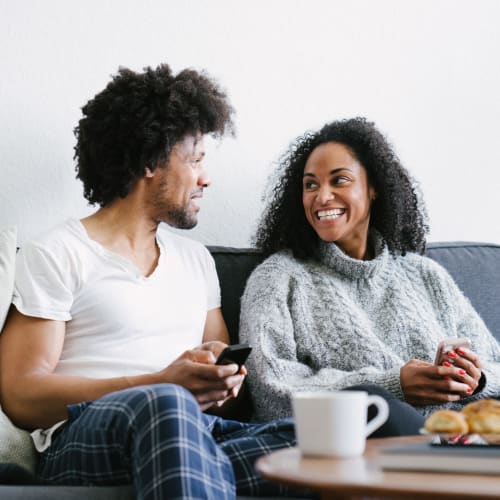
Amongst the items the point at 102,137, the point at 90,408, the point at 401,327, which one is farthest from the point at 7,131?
the point at 401,327

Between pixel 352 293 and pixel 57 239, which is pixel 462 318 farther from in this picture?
pixel 57 239

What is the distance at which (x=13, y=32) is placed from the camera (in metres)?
2.11

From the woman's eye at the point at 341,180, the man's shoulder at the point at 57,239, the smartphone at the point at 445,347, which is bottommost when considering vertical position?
the smartphone at the point at 445,347

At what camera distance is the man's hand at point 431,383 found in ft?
5.79

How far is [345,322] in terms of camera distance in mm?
1952

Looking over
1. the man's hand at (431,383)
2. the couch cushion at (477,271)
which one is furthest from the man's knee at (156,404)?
the couch cushion at (477,271)

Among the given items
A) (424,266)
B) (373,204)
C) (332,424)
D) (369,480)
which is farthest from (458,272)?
(369,480)

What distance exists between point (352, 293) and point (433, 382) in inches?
14.1

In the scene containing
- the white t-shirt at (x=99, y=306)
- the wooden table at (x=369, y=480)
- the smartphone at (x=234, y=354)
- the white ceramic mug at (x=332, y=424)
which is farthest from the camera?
the white t-shirt at (x=99, y=306)

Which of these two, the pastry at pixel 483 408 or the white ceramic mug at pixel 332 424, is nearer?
the white ceramic mug at pixel 332 424

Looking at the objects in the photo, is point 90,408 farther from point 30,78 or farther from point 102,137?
point 30,78

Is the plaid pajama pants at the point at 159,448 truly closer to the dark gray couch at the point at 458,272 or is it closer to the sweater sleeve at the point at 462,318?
the dark gray couch at the point at 458,272

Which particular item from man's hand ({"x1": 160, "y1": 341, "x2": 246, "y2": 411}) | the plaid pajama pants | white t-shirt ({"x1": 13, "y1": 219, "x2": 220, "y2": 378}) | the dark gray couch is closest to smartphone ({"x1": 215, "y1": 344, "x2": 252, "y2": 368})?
man's hand ({"x1": 160, "y1": 341, "x2": 246, "y2": 411})

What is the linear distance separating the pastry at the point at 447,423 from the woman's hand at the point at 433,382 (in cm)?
63
